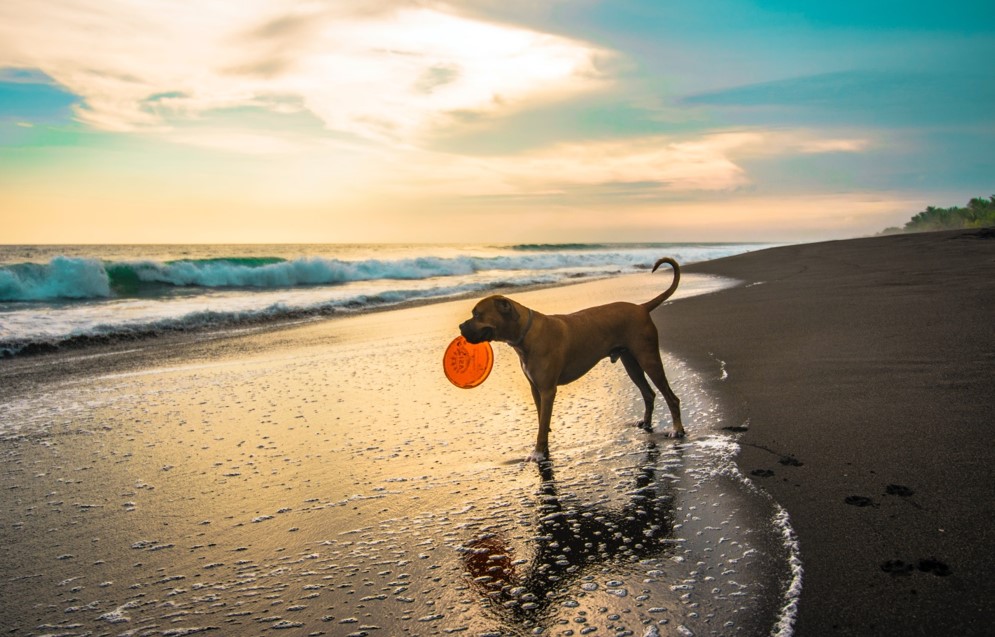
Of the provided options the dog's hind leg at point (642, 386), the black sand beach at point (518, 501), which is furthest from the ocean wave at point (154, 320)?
the dog's hind leg at point (642, 386)

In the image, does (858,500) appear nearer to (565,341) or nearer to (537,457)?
(537,457)

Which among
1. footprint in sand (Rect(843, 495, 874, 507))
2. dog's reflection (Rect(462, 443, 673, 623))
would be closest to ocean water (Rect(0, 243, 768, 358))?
dog's reflection (Rect(462, 443, 673, 623))

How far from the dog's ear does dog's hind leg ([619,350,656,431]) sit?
116cm

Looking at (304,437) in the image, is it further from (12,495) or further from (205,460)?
(12,495)

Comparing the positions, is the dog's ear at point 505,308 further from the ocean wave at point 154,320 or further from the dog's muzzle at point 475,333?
the ocean wave at point 154,320

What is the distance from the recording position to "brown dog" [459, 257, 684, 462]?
4672 millimetres

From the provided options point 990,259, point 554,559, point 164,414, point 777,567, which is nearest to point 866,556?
point 777,567

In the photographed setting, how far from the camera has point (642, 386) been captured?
5.23 metres

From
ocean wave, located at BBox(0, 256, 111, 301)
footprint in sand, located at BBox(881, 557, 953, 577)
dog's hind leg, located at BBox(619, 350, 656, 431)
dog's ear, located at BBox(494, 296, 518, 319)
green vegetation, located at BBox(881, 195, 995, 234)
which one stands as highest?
green vegetation, located at BBox(881, 195, 995, 234)

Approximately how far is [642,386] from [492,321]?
1.46 m

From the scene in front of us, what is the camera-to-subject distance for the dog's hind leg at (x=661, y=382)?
482cm

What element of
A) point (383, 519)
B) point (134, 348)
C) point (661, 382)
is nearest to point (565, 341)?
point (661, 382)

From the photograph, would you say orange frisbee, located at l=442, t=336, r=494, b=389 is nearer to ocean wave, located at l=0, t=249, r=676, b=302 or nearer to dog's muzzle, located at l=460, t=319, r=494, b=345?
dog's muzzle, located at l=460, t=319, r=494, b=345

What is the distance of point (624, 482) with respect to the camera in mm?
3889
